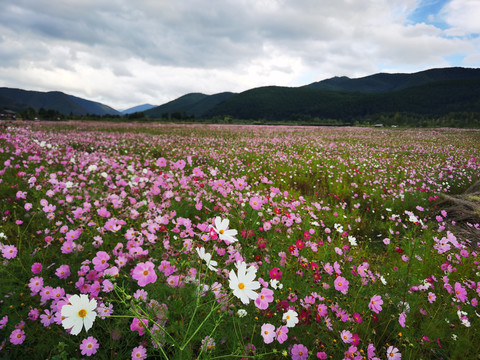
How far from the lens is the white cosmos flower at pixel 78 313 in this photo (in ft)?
2.92

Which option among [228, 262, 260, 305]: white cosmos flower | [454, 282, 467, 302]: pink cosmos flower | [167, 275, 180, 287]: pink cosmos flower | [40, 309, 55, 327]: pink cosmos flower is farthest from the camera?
[454, 282, 467, 302]: pink cosmos flower

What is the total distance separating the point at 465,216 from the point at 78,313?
5.39m

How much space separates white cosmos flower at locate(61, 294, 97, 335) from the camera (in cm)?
89

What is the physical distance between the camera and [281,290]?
1.90m

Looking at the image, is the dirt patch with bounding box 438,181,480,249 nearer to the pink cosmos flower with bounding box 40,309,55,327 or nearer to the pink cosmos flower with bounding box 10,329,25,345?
the pink cosmos flower with bounding box 40,309,55,327

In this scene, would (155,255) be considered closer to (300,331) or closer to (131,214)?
(131,214)

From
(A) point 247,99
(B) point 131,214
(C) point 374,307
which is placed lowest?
(C) point 374,307

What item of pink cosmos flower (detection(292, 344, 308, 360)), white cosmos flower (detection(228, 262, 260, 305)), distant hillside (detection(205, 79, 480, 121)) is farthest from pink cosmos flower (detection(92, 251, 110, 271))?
distant hillside (detection(205, 79, 480, 121))

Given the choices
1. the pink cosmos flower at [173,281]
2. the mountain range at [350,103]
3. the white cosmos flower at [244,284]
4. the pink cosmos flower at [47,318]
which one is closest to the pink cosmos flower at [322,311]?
the white cosmos flower at [244,284]

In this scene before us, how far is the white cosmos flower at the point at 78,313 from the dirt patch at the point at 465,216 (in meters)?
4.59

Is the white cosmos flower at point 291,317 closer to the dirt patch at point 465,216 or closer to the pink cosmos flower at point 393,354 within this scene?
the pink cosmos flower at point 393,354

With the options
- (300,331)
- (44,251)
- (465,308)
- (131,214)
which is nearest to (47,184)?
(44,251)

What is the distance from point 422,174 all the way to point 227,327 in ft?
23.6

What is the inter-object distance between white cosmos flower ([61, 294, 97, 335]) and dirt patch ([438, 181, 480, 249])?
4.59 m
